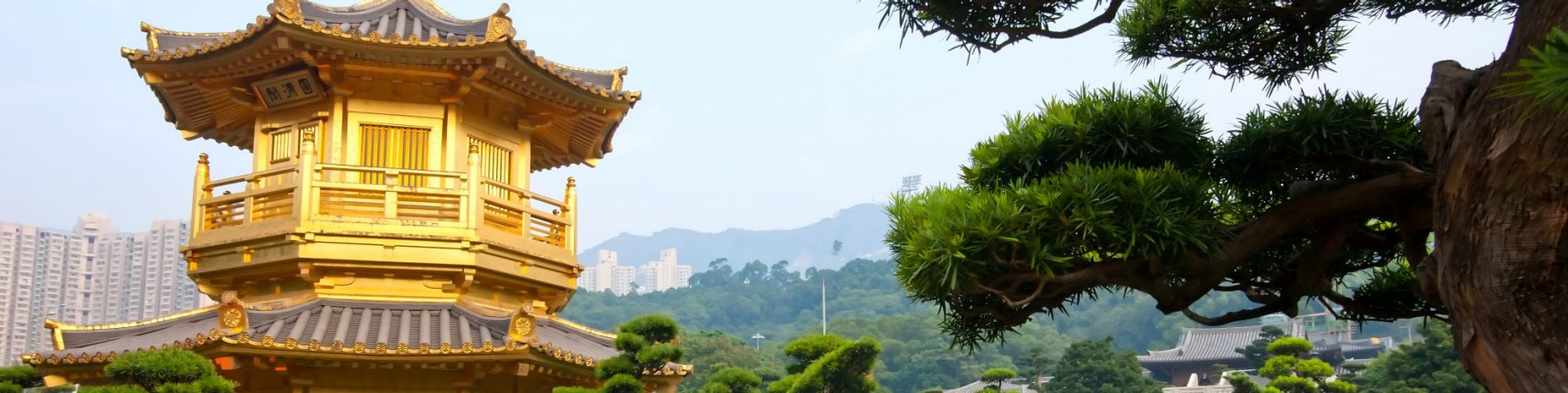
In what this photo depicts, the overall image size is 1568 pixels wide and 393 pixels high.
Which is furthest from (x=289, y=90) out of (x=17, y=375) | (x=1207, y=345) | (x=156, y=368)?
(x=1207, y=345)

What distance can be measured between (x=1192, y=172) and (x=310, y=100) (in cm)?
683

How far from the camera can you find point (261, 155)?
35.0 feet

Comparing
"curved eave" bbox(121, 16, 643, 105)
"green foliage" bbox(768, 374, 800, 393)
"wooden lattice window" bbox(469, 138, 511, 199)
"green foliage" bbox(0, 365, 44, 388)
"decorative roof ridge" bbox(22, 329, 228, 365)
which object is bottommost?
"green foliage" bbox(768, 374, 800, 393)

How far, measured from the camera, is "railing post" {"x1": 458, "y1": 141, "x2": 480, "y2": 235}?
32.8ft

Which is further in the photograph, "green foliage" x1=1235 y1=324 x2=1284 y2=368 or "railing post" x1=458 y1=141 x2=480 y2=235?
"green foliage" x1=1235 y1=324 x2=1284 y2=368

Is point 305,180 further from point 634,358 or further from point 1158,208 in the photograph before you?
point 1158,208

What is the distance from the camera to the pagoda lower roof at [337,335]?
9016mm

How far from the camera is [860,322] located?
297 ft

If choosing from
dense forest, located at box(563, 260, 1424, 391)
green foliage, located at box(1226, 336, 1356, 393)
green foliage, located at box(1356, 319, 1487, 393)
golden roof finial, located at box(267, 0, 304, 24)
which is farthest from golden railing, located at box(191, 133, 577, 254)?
dense forest, located at box(563, 260, 1424, 391)

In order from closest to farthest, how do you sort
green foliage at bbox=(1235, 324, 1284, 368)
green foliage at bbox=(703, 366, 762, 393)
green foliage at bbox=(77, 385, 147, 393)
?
green foliage at bbox=(77, 385, 147, 393) → green foliage at bbox=(703, 366, 762, 393) → green foliage at bbox=(1235, 324, 1284, 368)

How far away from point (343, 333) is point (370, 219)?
2.95 feet

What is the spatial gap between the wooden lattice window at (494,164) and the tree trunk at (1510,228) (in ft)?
25.0

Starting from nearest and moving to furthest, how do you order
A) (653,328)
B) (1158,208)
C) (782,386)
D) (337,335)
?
(1158,208)
(337,335)
(653,328)
(782,386)

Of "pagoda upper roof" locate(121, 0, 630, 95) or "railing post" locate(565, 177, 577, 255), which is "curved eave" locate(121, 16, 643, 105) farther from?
"railing post" locate(565, 177, 577, 255)
